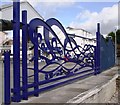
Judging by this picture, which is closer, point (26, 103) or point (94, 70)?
point (26, 103)

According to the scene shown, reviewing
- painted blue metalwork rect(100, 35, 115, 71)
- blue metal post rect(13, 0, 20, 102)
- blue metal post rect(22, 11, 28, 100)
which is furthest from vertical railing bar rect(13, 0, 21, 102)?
painted blue metalwork rect(100, 35, 115, 71)

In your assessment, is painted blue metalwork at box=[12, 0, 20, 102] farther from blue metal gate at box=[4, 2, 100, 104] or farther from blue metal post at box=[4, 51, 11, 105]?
blue metal post at box=[4, 51, 11, 105]

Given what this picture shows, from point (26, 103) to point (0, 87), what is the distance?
1227mm

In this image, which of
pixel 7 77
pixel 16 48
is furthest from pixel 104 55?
pixel 7 77

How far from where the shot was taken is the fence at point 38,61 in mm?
6008

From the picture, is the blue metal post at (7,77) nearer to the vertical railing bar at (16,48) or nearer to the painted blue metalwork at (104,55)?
the vertical railing bar at (16,48)

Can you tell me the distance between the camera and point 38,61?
22.6ft

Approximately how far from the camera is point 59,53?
8.20 metres

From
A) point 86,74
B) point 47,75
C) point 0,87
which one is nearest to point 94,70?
point 86,74

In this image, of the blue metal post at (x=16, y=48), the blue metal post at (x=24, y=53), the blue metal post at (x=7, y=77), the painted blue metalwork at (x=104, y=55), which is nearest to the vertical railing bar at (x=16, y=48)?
the blue metal post at (x=16, y=48)

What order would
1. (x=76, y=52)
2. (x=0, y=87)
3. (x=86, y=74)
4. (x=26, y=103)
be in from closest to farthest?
1. (x=26, y=103)
2. (x=0, y=87)
3. (x=76, y=52)
4. (x=86, y=74)

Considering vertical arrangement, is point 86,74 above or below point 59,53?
below

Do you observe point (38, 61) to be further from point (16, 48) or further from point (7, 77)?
point (7, 77)

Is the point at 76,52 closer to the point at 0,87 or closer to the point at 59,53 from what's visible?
the point at 59,53
